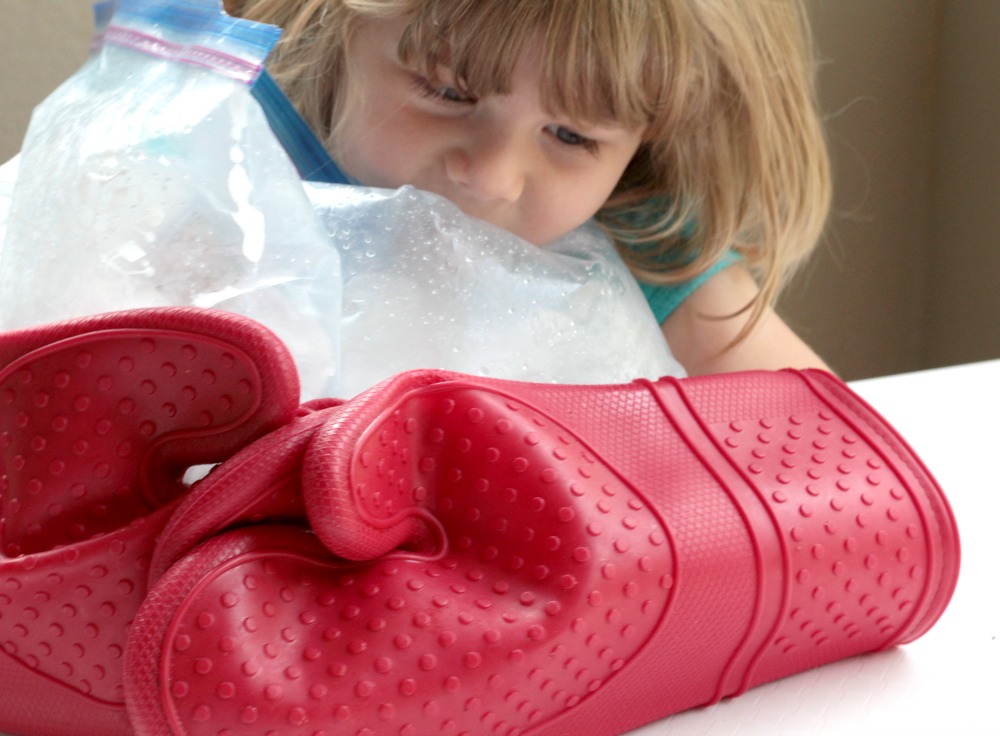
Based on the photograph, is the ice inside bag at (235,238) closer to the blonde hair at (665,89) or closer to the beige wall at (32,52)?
the blonde hair at (665,89)

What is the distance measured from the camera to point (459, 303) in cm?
53

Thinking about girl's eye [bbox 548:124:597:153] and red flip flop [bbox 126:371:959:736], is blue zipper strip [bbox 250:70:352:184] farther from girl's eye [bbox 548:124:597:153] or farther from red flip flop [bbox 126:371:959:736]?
red flip flop [bbox 126:371:959:736]

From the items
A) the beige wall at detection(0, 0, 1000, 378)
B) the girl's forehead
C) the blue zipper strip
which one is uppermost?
the girl's forehead

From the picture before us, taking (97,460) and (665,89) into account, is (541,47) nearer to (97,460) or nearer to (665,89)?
(665,89)

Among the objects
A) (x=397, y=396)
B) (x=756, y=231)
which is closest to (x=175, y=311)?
(x=397, y=396)

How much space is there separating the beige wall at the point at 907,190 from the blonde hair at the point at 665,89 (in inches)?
19.2

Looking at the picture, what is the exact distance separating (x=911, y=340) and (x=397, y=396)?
3.71ft

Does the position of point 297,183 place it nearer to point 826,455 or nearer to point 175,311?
point 175,311

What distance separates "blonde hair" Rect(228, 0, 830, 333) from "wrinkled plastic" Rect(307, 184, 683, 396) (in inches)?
3.1

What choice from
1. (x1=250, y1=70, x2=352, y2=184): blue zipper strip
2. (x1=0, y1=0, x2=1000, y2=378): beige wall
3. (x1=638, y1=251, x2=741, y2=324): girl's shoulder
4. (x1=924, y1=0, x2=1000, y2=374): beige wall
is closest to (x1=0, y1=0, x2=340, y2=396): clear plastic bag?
(x1=250, y1=70, x2=352, y2=184): blue zipper strip

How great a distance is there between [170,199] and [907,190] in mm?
1061

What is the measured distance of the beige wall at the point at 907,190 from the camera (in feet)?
3.90

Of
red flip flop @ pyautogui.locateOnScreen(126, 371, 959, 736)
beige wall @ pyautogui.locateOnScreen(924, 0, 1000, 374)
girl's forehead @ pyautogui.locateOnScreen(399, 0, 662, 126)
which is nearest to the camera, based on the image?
red flip flop @ pyautogui.locateOnScreen(126, 371, 959, 736)

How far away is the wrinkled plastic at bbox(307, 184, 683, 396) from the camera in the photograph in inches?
19.9
